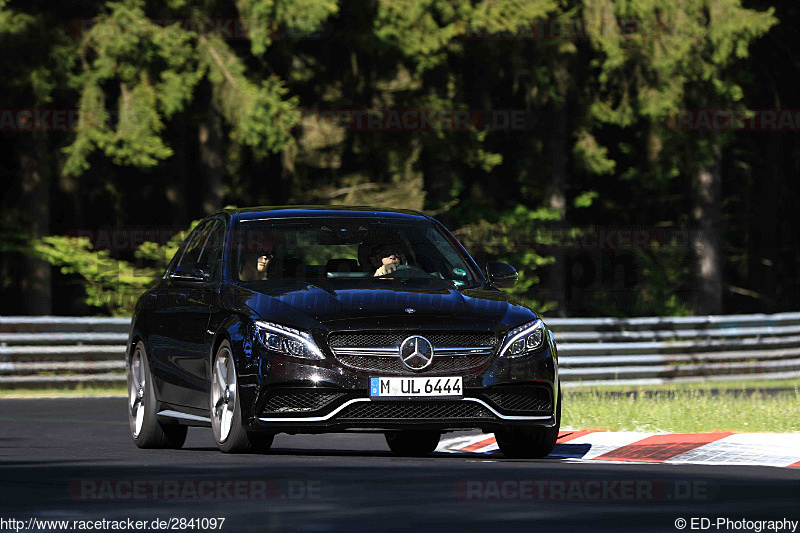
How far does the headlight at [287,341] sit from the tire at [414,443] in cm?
247

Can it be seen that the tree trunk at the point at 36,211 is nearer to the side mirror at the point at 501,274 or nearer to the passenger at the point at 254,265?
the passenger at the point at 254,265

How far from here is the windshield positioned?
41.5ft

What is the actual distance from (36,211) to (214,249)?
22.7 metres

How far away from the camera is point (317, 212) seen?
13.2 m

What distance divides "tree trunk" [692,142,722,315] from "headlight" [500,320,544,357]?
3024 cm

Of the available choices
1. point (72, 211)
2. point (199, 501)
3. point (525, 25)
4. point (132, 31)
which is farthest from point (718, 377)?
point (199, 501)

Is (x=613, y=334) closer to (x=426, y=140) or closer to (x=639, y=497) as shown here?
(x=426, y=140)

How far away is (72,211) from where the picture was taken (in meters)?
39.4

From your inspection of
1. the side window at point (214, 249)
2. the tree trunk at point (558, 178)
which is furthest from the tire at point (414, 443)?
the tree trunk at point (558, 178)

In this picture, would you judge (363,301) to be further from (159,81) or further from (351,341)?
(159,81)

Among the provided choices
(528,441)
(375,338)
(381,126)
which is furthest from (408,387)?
(381,126)

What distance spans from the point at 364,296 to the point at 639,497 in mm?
2779

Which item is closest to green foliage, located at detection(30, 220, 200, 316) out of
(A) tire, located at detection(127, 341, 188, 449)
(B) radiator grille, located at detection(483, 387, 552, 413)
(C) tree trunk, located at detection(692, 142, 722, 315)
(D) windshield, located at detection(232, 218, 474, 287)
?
(C) tree trunk, located at detection(692, 142, 722, 315)

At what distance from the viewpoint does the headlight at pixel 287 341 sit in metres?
11.4
